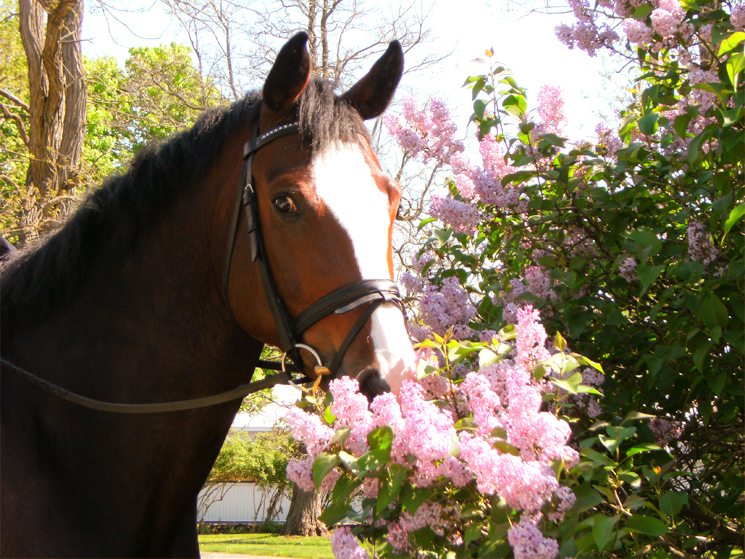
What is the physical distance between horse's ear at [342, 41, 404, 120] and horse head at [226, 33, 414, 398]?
0.20 meters

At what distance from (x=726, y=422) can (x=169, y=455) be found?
1829 mm

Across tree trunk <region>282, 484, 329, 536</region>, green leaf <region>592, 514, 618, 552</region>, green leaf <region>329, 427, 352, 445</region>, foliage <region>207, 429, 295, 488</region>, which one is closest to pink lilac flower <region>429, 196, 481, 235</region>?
green leaf <region>329, 427, 352, 445</region>

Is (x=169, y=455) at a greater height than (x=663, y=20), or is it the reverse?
(x=663, y=20)

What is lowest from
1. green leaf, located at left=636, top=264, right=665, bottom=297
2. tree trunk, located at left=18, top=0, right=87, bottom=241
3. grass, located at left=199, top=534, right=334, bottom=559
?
grass, located at left=199, top=534, right=334, bottom=559

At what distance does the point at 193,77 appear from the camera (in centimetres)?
1423

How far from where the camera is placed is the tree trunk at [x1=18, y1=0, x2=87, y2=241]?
8625 mm

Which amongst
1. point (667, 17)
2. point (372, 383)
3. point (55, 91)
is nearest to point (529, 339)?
point (372, 383)

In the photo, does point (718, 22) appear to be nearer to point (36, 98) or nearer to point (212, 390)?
point (212, 390)

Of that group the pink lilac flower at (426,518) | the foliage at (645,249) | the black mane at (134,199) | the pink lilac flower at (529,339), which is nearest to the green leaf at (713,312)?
the foliage at (645,249)

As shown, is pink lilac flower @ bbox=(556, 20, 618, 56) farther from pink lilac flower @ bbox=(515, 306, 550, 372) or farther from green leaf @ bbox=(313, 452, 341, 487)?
green leaf @ bbox=(313, 452, 341, 487)

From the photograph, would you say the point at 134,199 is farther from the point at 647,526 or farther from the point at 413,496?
the point at 647,526

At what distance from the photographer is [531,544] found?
3.72ft

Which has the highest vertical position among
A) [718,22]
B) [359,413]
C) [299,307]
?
[718,22]

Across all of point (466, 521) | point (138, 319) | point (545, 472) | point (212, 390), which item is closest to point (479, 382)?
point (545, 472)
